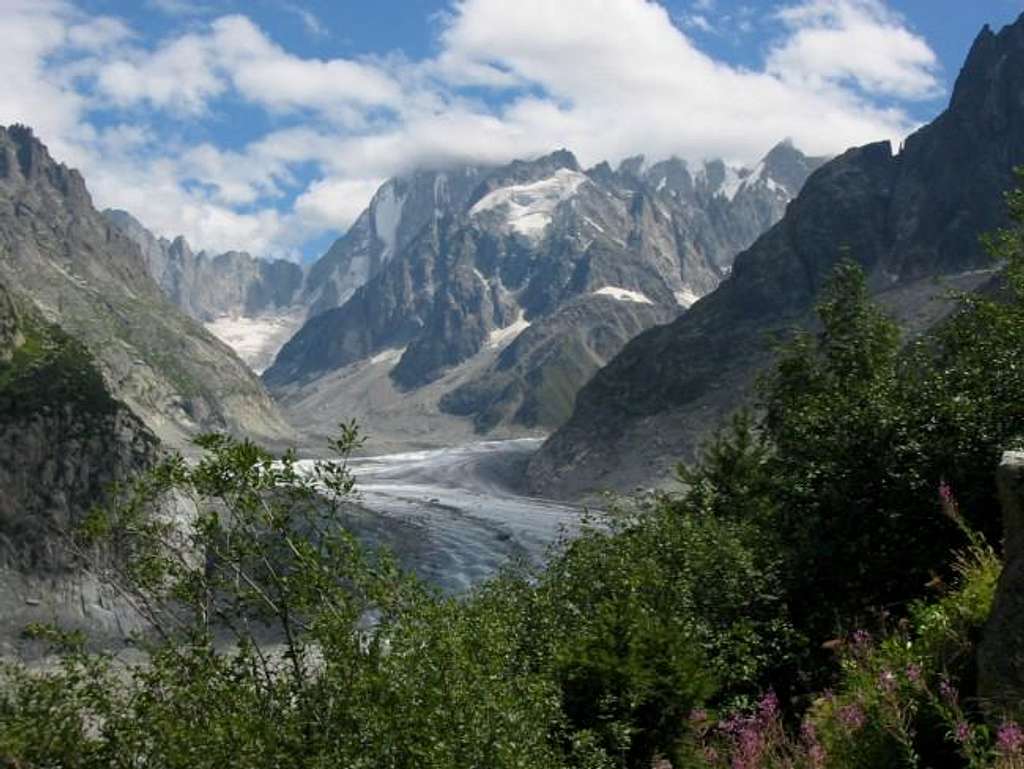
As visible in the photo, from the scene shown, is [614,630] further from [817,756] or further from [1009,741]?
[1009,741]

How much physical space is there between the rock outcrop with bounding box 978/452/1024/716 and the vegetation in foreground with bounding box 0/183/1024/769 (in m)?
0.41

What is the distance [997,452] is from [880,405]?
3562mm

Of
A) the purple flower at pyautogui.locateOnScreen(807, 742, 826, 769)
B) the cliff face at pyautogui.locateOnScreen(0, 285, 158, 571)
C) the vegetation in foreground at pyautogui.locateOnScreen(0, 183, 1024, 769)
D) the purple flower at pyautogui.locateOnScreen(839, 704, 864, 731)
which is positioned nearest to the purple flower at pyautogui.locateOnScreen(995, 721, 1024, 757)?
the vegetation in foreground at pyautogui.locateOnScreen(0, 183, 1024, 769)

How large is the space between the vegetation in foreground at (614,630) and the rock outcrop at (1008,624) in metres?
0.41

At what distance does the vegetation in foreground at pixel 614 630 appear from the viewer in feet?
44.3

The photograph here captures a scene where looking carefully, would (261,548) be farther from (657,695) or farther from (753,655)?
(753,655)

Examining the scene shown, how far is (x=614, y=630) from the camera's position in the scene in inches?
830

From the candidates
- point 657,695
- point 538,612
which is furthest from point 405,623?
point 538,612

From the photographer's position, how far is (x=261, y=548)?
1680 cm

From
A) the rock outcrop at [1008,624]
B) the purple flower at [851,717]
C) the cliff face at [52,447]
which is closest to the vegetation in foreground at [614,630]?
the purple flower at [851,717]

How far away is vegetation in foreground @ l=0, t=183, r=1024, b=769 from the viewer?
1350 centimetres

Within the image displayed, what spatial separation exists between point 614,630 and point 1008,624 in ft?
33.6

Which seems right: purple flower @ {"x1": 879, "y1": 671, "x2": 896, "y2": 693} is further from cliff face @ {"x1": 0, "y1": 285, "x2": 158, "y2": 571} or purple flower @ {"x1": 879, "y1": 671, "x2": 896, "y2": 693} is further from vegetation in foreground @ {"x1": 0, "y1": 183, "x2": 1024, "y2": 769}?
cliff face @ {"x1": 0, "y1": 285, "x2": 158, "y2": 571}

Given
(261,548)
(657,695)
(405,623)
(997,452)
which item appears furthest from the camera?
(997,452)
